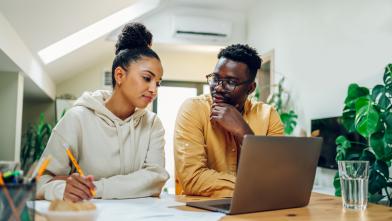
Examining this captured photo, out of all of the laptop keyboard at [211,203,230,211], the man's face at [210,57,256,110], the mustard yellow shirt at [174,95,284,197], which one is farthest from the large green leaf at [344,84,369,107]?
the laptop keyboard at [211,203,230,211]

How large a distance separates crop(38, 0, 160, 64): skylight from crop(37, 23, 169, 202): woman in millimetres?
3093

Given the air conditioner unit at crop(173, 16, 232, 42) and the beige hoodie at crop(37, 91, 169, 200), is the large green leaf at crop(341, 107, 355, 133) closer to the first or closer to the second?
the beige hoodie at crop(37, 91, 169, 200)

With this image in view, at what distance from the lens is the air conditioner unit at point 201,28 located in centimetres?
520

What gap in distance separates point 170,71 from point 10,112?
2.71 m

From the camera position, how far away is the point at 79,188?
1.02m

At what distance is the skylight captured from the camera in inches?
174

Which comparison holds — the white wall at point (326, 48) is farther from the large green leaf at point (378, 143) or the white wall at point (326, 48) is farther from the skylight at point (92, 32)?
the skylight at point (92, 32)

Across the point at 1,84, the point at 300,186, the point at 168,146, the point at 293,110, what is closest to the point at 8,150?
the point at 1,84

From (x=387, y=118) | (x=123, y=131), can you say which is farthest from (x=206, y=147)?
(x=387, y=118)

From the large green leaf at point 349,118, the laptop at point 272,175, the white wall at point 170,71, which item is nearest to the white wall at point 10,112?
the white wall at point 170,71

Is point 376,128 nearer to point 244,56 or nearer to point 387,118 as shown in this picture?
point 387,118

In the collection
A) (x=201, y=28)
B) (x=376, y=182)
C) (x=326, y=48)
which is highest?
(x=201, y=28)

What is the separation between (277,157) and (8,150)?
11.7 ft

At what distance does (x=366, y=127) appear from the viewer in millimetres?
2230
